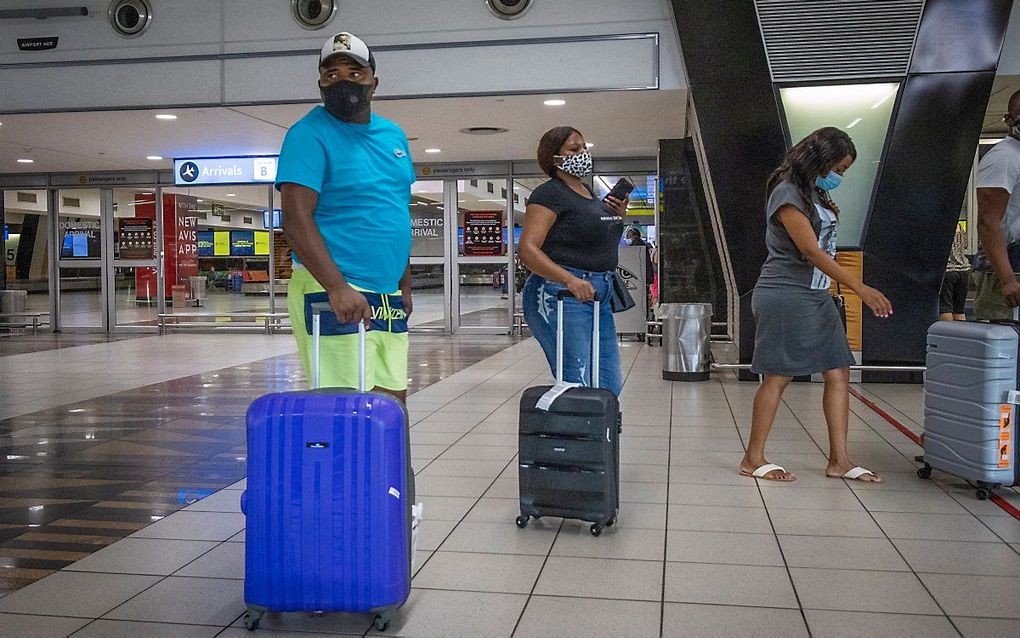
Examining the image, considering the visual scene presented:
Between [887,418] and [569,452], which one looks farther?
[887,418]

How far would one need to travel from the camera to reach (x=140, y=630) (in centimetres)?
253

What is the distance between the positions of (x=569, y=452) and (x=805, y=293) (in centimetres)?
143

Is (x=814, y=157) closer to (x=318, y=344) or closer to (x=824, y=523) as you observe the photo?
(x=824, y=523)

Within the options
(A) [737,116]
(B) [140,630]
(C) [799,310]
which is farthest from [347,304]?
(A) [737,116]

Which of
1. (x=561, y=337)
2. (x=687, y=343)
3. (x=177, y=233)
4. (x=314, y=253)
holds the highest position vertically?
(x=177, y=233)

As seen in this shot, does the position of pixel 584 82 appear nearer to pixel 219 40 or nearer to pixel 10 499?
pixel 219 40

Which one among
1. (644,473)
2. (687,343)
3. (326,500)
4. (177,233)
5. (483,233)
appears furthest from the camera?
(177,233)

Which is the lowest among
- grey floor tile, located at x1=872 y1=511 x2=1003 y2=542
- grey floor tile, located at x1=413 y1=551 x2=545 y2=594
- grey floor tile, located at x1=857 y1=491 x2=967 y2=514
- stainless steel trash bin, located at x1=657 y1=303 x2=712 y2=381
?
grey floor tile, located at x1=413 y1=551 x2=545 y2=594

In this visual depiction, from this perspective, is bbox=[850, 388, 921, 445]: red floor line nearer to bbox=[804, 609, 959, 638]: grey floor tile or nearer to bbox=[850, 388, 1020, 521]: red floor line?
bbox=[850, 388, 1020, 521]: red floor line

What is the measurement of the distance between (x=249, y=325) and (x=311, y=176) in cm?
1488

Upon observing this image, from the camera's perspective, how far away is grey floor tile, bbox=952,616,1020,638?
246cm

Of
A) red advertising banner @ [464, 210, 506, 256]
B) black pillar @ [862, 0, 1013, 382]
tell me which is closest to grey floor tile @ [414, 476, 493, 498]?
black pillar @ [862, 0, 1013, 382]

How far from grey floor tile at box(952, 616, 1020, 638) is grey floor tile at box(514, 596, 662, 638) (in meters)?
0.80

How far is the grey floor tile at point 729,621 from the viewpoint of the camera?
8.13ft
